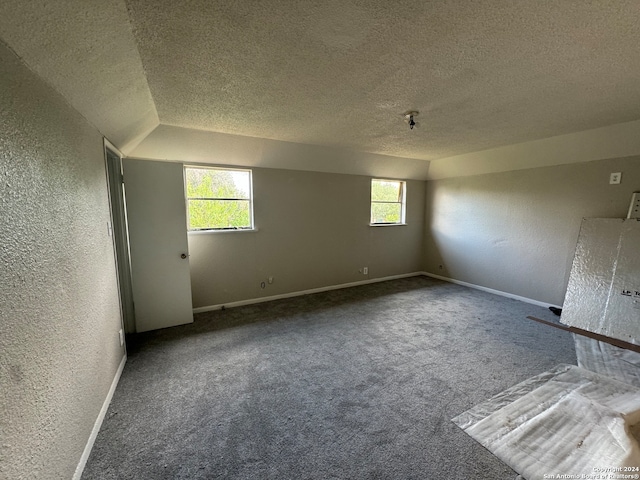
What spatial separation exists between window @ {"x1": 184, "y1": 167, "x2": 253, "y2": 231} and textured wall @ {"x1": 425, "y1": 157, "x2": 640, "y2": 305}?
12.1ft

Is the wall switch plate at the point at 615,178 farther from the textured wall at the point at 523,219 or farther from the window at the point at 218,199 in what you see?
the window at the point at 218,199

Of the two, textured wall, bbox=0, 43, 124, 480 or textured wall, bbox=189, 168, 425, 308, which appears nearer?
textured wall, bbox=0, 43, 124, 480

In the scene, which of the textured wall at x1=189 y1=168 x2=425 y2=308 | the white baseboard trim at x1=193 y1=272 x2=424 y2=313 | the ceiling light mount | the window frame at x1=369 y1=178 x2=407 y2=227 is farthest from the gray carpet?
the ceiling light mount

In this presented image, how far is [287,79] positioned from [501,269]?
165 inches

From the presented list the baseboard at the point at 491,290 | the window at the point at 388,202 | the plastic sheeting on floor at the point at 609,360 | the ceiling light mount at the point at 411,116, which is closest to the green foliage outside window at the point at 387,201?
the window at the point at 388,202

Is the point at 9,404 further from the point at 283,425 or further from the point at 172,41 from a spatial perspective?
the point at 172,41

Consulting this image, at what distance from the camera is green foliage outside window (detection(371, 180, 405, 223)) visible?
4867mm

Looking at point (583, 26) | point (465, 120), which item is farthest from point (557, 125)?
point (583, 26)

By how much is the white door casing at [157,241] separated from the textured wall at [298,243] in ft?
1.22

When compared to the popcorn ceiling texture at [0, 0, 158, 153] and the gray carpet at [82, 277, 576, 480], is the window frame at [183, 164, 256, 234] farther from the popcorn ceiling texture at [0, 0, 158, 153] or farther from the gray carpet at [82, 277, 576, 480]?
the popcorn ceiling texture at [0, 0, 158, 153]

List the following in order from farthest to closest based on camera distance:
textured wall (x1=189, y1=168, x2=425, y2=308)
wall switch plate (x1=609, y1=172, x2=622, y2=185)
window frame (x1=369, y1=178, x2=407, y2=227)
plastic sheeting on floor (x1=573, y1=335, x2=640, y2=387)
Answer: window frame (x1=369, y1=178, x2=407, y2=227) → textured wall (x1=189, y1=168, x2=425, y2=308) → wall switch plate (x1=609, y1=172, x2=622, y2=185) → plastic sheeting on floor (x1=573, y1=335, x2=640, y2=387)

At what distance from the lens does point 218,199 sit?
3510 mm

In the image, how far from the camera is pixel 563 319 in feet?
10.3

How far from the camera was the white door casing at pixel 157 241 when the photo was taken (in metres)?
2.78
